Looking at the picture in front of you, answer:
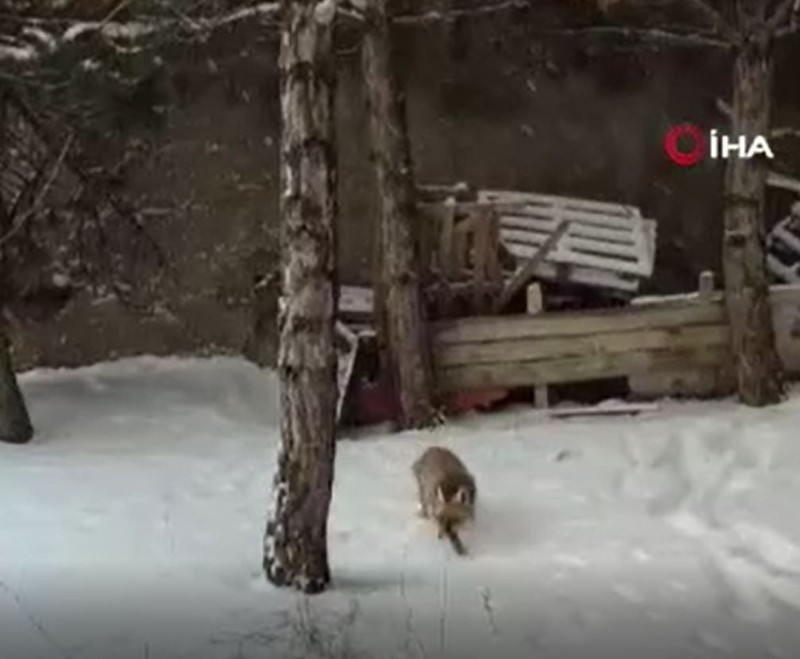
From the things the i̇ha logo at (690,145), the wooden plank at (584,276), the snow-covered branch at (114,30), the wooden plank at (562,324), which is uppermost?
the snow-covered branch at (114,30)

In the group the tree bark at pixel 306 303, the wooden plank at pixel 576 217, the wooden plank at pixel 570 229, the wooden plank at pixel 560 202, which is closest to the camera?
the tree bark at pixel 306 303

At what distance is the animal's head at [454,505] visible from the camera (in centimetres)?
860

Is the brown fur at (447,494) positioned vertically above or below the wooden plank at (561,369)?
above

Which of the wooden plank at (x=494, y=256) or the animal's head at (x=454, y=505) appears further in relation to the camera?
the wooden plank at (x=494, y=256)

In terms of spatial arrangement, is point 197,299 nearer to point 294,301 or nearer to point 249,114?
point 249,114

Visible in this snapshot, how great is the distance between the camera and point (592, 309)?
40.2ft

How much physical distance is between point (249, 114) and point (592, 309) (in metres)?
4.04

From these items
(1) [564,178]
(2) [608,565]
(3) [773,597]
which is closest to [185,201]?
(1) [564,178]

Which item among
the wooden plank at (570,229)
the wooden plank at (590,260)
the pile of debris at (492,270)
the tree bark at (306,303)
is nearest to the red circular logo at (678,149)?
the pile of debris at (492,270)

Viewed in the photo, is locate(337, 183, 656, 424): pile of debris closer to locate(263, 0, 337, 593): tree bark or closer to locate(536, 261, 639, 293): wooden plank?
locate(536, 261, 639, 293): wooden plank

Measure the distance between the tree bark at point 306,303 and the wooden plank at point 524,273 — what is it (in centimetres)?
503

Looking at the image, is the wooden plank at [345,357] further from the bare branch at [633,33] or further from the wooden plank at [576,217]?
the bare branch at [633,33]

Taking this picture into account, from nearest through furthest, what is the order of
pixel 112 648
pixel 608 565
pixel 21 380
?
1. pixel 112 648
2. pixel 608 565
3. pixel 21 380

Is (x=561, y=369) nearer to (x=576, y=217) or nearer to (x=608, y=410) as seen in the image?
(x=608, y=410)
